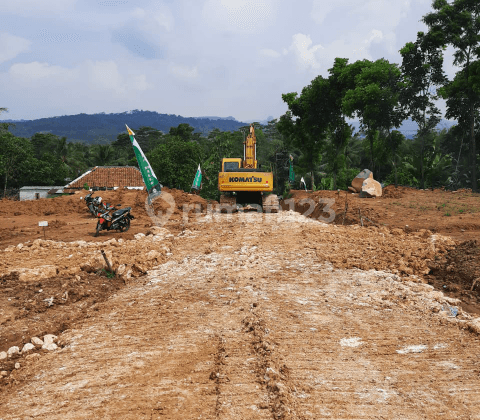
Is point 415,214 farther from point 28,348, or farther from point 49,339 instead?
point 28,348

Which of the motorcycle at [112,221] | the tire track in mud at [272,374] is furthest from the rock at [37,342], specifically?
the motorcycle at [112,221]

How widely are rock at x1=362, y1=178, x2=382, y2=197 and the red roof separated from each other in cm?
2521

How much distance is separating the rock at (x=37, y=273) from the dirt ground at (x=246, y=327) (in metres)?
0.02

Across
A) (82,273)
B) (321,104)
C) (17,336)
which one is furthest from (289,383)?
(321,104)

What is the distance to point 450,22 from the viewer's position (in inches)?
792

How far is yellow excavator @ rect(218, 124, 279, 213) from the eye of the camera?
15469mm

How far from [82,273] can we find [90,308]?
174cm

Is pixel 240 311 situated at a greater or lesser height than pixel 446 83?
lesser

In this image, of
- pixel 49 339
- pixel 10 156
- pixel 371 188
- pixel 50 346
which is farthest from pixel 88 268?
pixel 10 156

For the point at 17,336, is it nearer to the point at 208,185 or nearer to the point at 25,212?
the point at 25,212

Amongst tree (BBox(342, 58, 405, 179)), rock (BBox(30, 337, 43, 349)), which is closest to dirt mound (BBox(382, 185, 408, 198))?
tree (BBox(342, 58, 405, 179))

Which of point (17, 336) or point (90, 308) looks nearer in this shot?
point (17, 336)

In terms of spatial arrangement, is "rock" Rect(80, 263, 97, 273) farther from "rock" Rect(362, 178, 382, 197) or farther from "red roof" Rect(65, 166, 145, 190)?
"red roof" Rect(65, 166, 145, 190)

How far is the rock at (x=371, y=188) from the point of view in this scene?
1997cm
